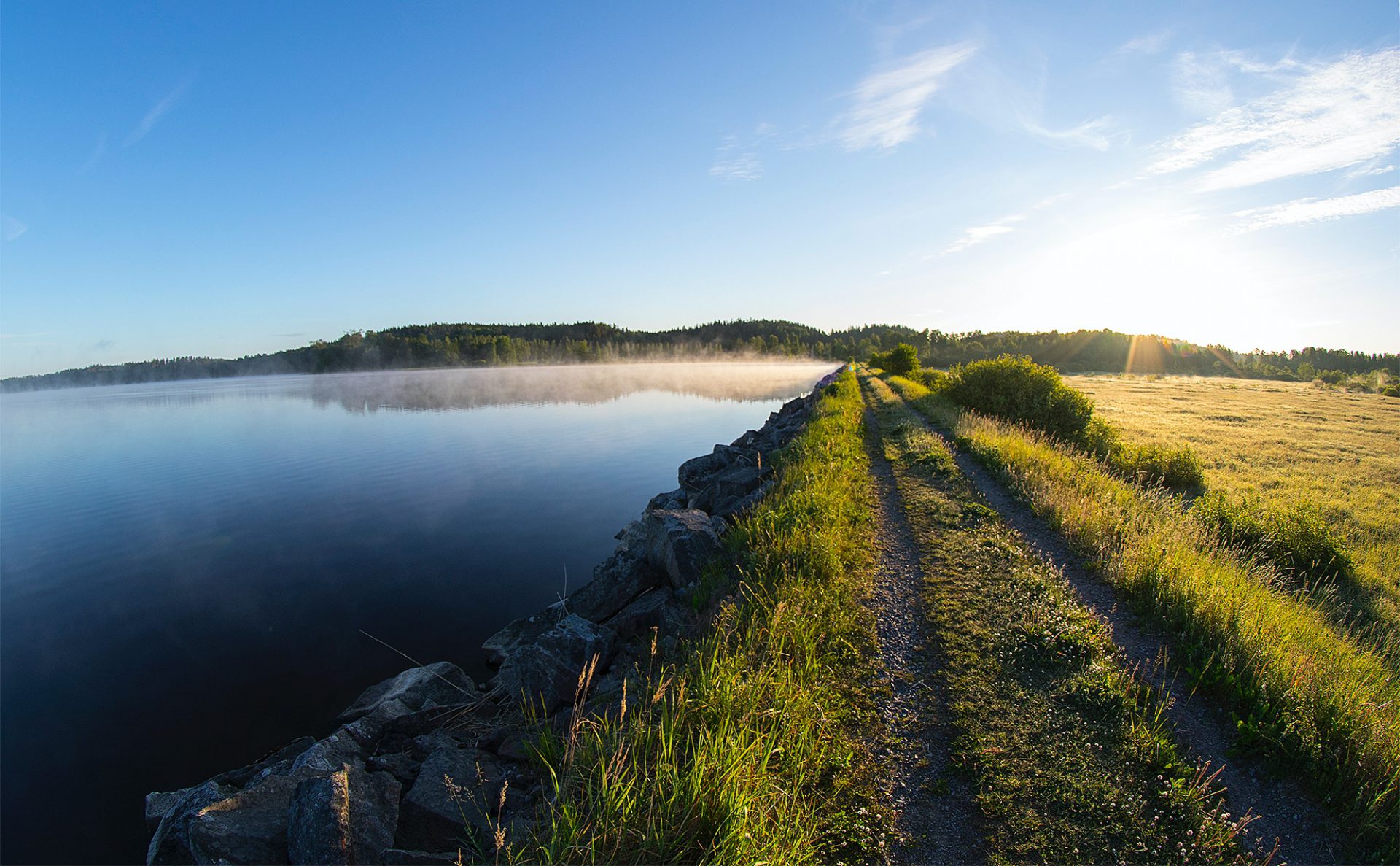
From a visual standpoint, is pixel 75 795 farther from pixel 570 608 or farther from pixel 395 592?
pixel 570 608

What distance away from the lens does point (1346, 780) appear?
13.2 ft

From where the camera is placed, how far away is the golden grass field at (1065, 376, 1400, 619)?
1212 cm

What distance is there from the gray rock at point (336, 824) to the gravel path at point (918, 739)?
12.6 feet

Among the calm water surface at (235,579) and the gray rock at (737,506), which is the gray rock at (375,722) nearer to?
the calm water surface at (235,579)

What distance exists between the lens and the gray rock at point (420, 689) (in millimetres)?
6625

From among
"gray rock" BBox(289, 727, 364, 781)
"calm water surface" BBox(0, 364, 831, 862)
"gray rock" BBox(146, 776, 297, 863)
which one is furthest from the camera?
"calm water surface" BBox(0, 364, 831, 862)

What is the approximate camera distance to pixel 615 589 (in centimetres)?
916

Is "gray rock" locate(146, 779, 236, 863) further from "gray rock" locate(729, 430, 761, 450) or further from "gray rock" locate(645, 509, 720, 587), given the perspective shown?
"gray rock" locate(729, 430, 761, 450)

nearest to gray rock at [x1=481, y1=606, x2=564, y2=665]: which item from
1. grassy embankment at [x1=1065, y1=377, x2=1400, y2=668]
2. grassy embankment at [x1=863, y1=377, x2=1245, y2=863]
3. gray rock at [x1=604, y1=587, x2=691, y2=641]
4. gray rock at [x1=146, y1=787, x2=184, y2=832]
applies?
gray rock at [x1=604, y1=587, x2=691, y2=641]

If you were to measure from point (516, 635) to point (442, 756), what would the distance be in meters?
4.29

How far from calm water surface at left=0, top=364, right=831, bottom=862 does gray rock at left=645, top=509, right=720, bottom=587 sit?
12.2 feet

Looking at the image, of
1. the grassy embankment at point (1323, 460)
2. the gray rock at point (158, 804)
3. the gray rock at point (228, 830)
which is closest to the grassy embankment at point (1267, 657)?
the grassy embankment at point (1323, 460)

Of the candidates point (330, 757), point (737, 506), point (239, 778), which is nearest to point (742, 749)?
point (330, 757)

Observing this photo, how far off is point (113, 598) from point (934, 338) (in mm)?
180261
